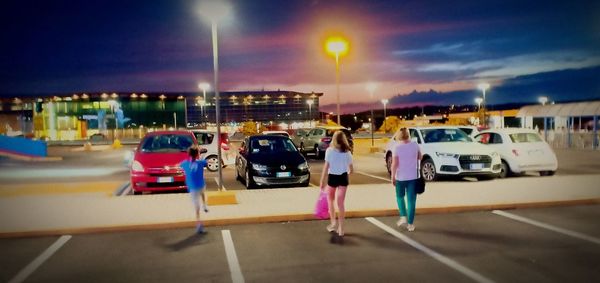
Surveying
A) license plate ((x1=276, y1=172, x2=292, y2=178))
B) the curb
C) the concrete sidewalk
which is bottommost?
the curb

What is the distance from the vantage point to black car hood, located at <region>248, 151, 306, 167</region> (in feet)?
43.9

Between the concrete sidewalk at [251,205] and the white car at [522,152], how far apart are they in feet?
5.82

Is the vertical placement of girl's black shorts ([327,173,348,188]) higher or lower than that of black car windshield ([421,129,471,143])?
lower

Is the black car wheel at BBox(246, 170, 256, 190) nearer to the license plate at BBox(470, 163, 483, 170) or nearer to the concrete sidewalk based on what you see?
the concrete sidewalk

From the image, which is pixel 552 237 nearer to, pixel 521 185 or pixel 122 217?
pixel 521 185

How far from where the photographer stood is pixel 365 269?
6152 mm

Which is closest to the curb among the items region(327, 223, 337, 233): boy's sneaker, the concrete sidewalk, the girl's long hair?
the concrete sidewalk

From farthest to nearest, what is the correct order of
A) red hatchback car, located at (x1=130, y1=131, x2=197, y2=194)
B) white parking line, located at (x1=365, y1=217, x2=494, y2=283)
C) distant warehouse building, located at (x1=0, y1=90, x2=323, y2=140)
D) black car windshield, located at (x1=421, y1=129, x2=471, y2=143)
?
1. distant warehouse building, located at (x1=0, y1=90, x2=323, y2=140)
2. black car windshield, located at (x1=421, y1=129, x2=471, y2=143)
3. red hatchback car, located at (x1=130, y1=131, x2=197, y2=194)
4. white parking line, located at (x1=365, y1=217, x2=494, y2=283)

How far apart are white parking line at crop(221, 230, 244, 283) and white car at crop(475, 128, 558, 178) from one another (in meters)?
9.86

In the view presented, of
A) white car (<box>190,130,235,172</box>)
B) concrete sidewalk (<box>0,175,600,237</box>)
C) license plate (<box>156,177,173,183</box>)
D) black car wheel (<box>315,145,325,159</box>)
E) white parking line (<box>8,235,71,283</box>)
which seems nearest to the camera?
white parking line (<box>8,235,71,283</box>)

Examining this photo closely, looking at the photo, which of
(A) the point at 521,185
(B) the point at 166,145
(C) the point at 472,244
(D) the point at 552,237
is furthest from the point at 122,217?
(A) the point at 521,185

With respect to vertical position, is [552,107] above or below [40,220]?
above

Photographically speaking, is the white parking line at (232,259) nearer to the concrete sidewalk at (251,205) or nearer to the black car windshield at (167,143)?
the concrete sidewalk at (251,205)

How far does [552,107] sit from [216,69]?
106ft
